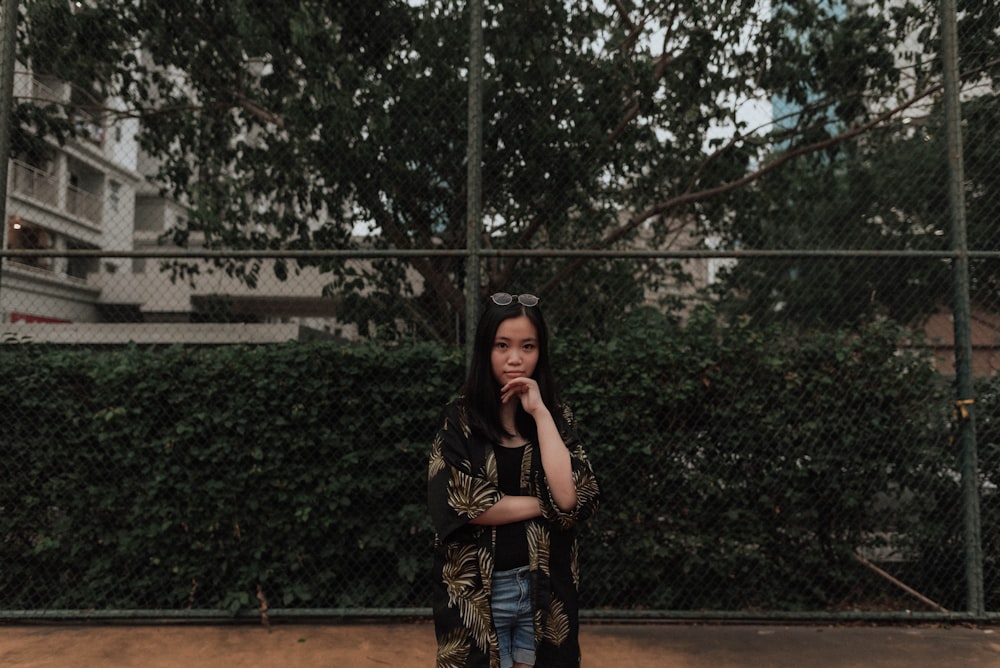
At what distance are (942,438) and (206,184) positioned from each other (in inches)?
273

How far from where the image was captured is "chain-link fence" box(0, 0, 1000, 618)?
158 inches


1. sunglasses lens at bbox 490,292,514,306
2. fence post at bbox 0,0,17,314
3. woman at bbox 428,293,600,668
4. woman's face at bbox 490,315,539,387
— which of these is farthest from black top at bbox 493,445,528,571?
fence post at bbox 0,0,17,314

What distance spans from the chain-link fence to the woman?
2068 millimetres

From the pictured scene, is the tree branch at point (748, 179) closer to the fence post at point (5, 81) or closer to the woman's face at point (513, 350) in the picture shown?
the woman's face at point (513, 350)

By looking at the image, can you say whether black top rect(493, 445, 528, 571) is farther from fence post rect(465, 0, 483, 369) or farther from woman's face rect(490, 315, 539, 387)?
fence post rect(465, 0, 483, 369)

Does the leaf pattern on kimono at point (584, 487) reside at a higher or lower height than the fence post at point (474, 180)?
lower

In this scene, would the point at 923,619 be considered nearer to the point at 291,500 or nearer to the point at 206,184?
the point at 291,500

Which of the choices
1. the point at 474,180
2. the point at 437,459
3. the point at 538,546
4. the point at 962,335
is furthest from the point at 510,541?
the point at 962,335

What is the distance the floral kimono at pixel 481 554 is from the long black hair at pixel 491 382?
0.05 meters

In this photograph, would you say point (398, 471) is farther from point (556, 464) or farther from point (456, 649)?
point (556, 464)

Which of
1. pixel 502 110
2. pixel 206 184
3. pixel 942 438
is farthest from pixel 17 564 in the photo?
pixel 942 438

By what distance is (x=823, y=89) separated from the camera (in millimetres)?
6285

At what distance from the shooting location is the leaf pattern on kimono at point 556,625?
1797 millimetres

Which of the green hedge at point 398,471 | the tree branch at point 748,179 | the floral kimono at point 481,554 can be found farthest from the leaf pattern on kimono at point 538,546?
the tree branch at point 748,179
